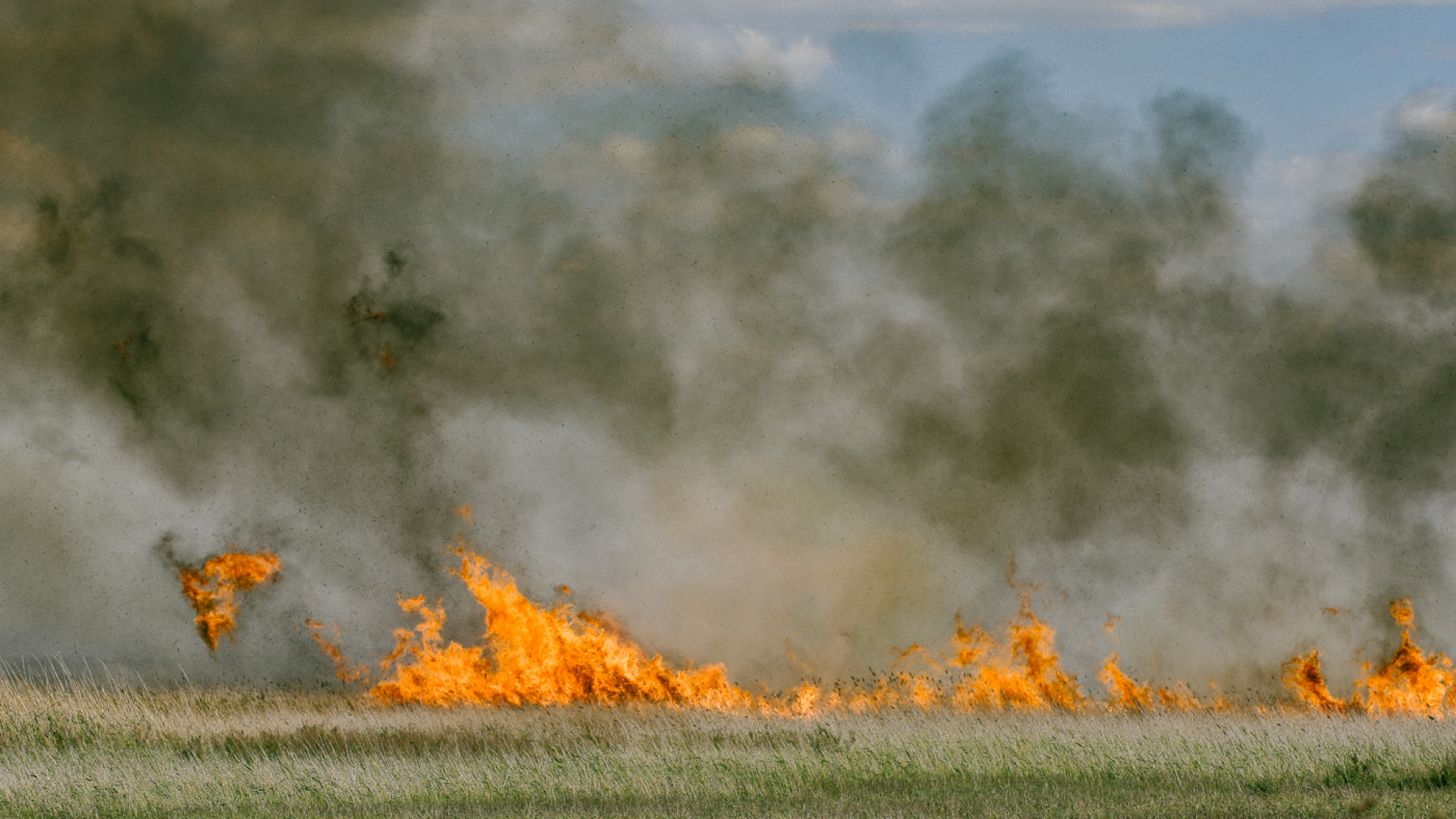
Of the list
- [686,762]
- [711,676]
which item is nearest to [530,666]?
[711,676]

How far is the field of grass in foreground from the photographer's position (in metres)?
17.5

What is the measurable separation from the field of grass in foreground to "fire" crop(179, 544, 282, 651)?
16.1 ft

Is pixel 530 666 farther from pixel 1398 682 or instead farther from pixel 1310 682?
pixel 1398 682

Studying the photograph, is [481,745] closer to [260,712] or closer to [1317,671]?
[260,712]

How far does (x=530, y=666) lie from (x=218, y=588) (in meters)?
8.51

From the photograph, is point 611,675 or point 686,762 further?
point 611,675

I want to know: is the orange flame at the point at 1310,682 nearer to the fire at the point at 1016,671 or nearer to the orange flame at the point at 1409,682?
the orange flame at the point at 1409,682

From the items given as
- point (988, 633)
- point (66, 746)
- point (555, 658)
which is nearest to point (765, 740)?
point (555, 658)

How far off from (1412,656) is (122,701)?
86.3 feet

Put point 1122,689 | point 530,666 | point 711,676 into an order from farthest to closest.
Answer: point 711,676
point 1122,689
point 530,666

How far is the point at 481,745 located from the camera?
22.9 meters

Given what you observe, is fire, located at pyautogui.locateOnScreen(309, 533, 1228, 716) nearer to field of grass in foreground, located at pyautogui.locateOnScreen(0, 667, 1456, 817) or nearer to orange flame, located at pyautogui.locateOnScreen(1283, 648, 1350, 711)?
field of grass in foreground, located at pyautogui.locateOnScreen(0, 667, 1456, 817)

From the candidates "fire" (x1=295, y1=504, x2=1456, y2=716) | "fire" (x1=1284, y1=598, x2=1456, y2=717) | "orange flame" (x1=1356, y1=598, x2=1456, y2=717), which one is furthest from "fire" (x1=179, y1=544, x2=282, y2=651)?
"orange flame" (x1=1356, y1=598, x2=1456, y2=717)

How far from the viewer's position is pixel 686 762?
797 inches
